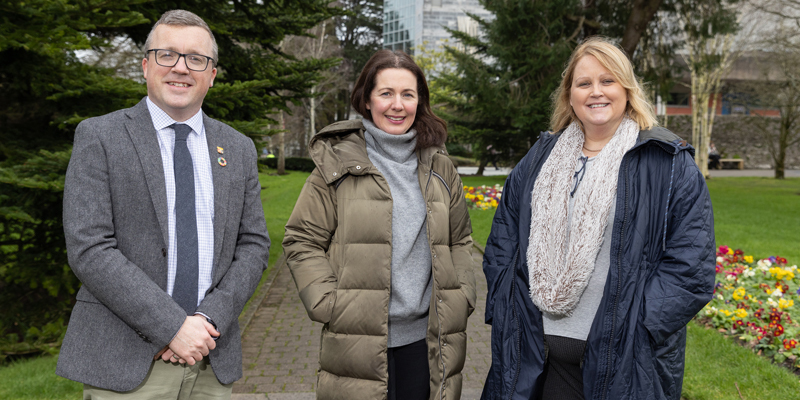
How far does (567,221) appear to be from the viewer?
2.45 m

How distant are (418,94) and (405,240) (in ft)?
2.37

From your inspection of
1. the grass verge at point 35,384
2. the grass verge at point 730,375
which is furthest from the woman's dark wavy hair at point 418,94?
the grass verge at point 35,384

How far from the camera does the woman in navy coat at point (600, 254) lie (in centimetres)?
217

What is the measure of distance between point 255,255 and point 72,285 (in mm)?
4105

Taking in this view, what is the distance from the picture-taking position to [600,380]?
2.25 metres

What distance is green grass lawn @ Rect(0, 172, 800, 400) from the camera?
13.8 ft

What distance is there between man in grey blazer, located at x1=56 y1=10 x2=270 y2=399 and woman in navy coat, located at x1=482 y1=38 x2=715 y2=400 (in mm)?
1174

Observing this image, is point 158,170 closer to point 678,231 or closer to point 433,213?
point 433,213

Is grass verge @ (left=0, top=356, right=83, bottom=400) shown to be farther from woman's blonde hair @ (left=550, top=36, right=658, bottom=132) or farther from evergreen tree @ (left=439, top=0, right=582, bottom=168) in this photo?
evergreen tree @ (left=439, top=0, right=582, bottom=168)

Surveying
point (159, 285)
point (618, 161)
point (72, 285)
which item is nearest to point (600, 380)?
point (618, 161)

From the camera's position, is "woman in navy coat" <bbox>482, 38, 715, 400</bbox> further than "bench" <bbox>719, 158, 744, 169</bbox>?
No

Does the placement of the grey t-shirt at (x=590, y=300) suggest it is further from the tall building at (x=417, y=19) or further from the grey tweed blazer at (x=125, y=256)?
the tall building at (x=417, y=19)

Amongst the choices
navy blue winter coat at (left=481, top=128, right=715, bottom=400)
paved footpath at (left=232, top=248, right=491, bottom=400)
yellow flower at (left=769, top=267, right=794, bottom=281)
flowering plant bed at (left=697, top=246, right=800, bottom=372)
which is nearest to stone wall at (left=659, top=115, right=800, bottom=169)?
flowering plant bed at (left=697, top=246, right=800, bottom=372)

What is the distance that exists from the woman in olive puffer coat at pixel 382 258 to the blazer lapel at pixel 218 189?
368mm
